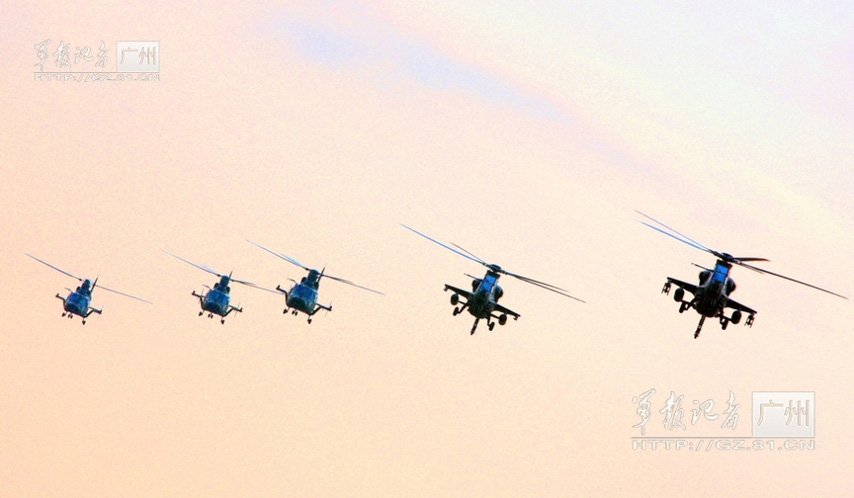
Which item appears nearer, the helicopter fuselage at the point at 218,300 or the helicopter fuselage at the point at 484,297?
the helicopter fuselage at the point at 484,297

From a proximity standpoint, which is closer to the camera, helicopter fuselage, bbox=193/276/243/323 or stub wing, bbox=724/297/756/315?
stub wing, bbox=724/297/756/315

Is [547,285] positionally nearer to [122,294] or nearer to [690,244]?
[690,244]

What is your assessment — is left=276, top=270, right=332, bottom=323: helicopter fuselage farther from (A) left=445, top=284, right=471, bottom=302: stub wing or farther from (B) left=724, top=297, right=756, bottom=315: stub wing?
(B) left=724, top=297, right=756, bottom=315: stub wing

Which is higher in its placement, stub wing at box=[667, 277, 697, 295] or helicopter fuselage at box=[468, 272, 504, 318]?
helicopter fuselage at box=[468, 272, 504, 318]

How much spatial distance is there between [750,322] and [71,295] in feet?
327

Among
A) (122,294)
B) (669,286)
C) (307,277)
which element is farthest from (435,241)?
(122,294)

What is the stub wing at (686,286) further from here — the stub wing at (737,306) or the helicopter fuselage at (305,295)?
the helicopter fuselage at (305,295)

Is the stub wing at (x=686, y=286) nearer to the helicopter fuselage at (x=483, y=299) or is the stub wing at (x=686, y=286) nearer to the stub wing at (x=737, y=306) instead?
the stub wing at (x=737, y=306)

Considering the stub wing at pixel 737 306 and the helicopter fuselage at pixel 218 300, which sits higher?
the helicopter fuselage at pixel 218 300

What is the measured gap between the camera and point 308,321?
16362 cm

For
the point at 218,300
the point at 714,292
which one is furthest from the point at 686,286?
the point at 218,300

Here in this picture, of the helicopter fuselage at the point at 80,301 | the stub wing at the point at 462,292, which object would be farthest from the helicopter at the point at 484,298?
the helicopter fuselage at the point at 80,301

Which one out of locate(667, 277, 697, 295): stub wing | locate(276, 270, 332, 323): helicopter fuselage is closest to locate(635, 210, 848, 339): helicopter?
locate(667, 277, 697, 295): stub wing

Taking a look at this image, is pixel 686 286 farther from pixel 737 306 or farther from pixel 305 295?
pixel 305 295
